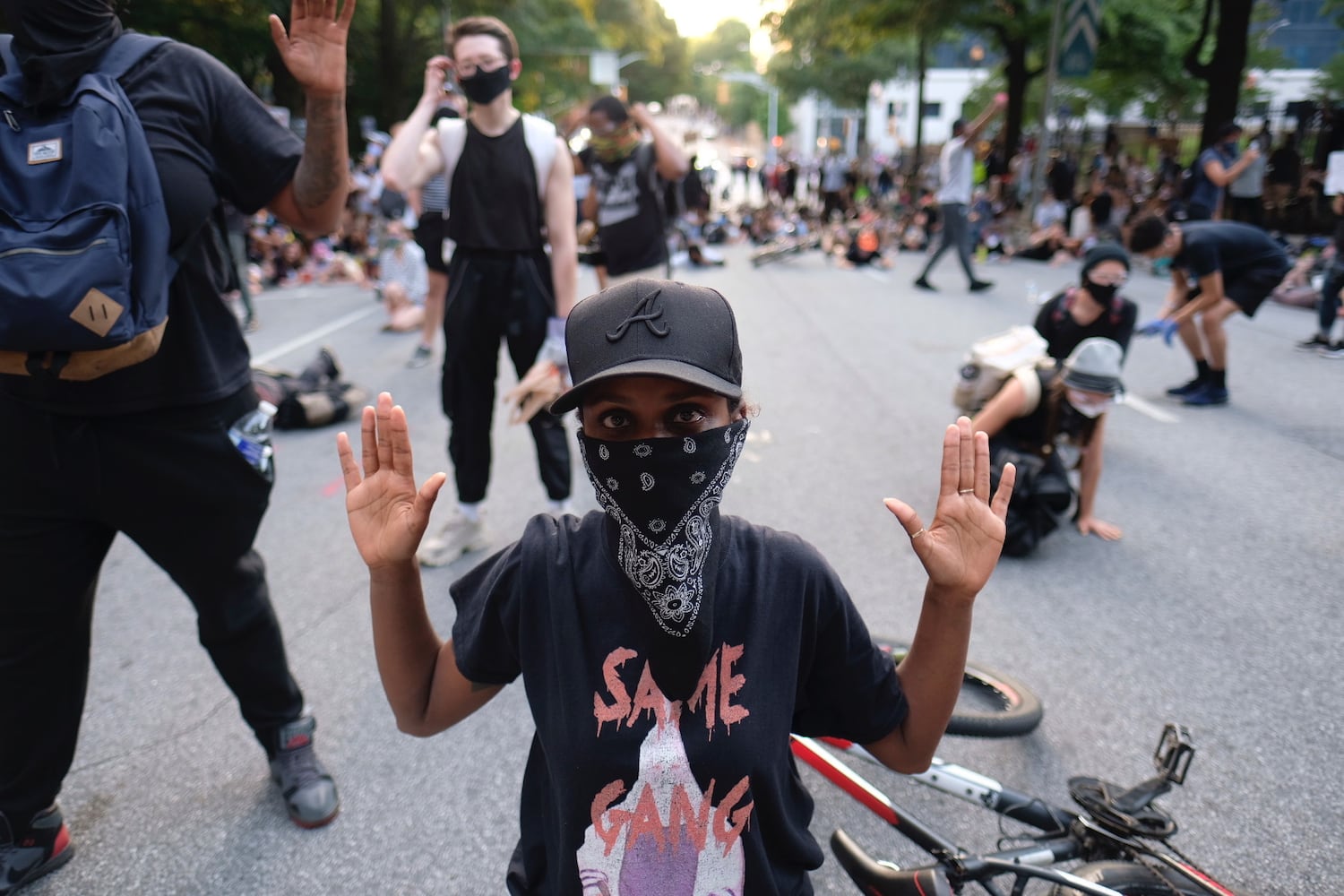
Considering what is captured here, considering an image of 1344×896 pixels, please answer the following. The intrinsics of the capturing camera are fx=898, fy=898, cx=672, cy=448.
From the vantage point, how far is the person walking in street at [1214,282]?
6559mm

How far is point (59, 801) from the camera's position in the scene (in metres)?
2.62

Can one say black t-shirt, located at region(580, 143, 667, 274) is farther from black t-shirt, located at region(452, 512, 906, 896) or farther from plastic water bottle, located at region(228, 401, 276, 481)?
black t-shirt, located at region(452, 512, 906, 896)

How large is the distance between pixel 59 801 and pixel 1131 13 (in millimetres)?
26326

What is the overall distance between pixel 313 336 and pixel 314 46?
8.39 m

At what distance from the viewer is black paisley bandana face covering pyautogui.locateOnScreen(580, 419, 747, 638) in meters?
1.28

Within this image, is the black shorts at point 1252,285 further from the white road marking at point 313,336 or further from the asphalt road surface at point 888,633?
the white road marking at point 313,336

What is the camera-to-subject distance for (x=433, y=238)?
23.5 ft

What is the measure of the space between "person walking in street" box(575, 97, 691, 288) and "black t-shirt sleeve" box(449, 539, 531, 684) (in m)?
4.53

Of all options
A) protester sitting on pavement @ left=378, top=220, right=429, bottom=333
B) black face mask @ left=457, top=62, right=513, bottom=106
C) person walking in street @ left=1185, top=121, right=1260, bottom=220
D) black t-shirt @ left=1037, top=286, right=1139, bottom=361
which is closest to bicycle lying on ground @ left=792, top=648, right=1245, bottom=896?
black face mask @ left=457, top=62, right=513, bottom=106

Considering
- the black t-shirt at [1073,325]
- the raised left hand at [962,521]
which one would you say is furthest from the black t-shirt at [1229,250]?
the raised left hand at [962,521]

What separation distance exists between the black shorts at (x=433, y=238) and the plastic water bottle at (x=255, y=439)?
5.10 metres

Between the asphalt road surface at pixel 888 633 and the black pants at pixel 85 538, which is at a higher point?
the black pants at pixel 85 538

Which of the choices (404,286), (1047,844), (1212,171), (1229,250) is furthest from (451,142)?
(1212,171)

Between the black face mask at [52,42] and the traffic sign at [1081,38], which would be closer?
the black face mask at [52,42]
